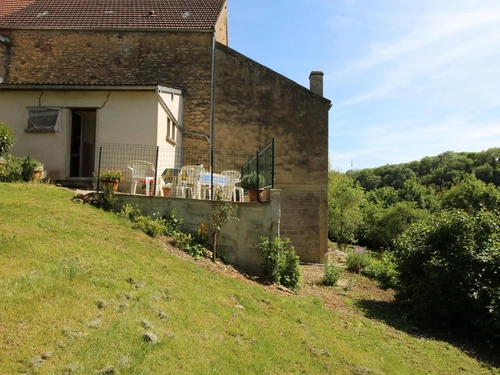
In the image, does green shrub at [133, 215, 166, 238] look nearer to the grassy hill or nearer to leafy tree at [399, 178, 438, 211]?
the grassy hill

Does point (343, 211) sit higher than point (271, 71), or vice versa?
point (271, 71)

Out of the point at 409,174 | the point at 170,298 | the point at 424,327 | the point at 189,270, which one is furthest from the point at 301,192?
the point at 409,174

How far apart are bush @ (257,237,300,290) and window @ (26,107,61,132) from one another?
24.8 feet

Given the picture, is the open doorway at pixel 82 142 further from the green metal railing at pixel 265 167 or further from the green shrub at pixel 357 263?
the green shrub at pixel 357 263

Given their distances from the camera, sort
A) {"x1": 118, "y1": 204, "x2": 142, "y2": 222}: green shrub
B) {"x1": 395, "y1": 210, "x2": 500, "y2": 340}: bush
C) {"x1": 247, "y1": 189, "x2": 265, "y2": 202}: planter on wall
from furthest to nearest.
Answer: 1. {"x1": 247, "y1": 189, "x2": 265, "y2": 202}: planter on wall
2. {"x1": 118, "y1": 204, "x2": 142, "y2": 222}: green shrub
3. {"x1": 395, "y1": 210, "x2": 500, "y2": 340}: bush

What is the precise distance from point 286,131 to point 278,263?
7.94m

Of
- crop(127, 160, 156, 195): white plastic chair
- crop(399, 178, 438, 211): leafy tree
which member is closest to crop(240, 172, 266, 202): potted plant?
crop(127, 160, 156, 195): white plastic chair

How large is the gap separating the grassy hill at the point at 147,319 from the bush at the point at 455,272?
1.29 meters

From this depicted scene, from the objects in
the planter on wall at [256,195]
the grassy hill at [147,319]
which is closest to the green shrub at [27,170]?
the grassy hill at [147,319]

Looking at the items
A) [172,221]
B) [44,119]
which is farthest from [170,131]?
[172,221]

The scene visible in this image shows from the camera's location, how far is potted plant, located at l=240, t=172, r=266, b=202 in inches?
397

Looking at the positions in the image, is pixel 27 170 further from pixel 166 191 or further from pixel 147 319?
pixel 147 319

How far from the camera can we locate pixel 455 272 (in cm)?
909

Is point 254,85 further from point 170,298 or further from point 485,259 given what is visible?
point 170,298
